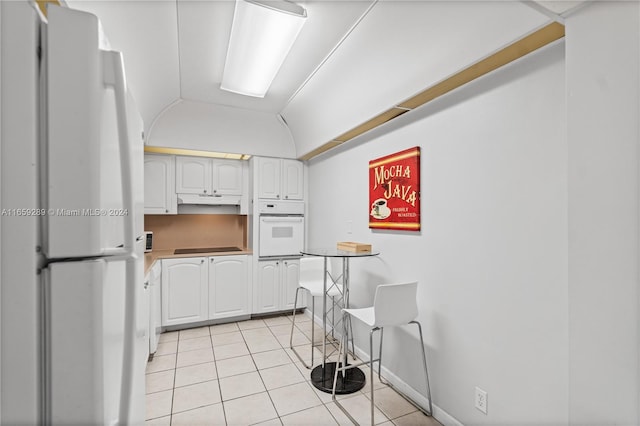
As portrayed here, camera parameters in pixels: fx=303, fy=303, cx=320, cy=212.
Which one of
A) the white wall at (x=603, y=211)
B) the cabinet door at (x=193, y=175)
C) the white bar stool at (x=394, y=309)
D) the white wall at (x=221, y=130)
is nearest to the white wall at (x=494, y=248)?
the white bar stool at (x=394, y=309)

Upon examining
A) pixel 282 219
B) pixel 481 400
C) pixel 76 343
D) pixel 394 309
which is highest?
pixel 282 219

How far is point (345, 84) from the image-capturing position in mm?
2680

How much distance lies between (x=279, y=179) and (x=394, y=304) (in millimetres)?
2621

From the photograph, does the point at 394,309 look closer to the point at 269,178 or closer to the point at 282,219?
the point at 282,219

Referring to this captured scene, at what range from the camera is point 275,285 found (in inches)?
161

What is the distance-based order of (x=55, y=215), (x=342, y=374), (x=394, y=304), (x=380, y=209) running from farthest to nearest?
(x=380, y=209) → (x=342, y=374) → (x=394, y=304) → (x=55, y=215)

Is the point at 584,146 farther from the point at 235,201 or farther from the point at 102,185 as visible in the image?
the point at 235,201

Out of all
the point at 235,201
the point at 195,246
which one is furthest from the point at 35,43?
the point at 195,246

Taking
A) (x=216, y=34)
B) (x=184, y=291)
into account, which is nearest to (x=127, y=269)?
(x=216, y=34)

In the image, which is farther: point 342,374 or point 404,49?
point 342,374

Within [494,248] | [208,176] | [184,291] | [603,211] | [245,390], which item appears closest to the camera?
[603,211]

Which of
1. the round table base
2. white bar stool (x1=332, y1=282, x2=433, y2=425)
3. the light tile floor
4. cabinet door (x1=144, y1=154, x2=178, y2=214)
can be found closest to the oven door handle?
cabinet door (x1=144, y1=154, x2=178, y2=214)

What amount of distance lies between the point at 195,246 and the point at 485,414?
3.80 m

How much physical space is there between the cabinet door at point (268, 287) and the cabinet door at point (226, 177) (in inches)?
42.7
